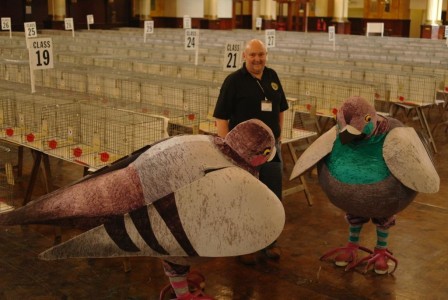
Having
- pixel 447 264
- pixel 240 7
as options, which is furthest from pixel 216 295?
pixel 240 7

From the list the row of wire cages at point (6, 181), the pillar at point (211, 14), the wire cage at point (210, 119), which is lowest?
the row of wire cages at point (6, 181)

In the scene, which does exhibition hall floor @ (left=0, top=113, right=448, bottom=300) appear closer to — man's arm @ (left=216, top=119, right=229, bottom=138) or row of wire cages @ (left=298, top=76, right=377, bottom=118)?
man's arm @ (left=216, top=119, right=229, bottom=138)

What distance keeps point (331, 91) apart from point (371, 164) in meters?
4.44

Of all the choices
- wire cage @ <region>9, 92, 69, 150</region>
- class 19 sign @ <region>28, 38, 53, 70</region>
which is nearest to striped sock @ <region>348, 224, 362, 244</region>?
wire cage @ <region>9, 92, 69, 150</region>

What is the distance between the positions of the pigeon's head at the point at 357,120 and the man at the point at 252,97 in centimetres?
73

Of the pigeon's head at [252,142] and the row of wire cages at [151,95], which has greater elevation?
the pigeon's head at [252,142]

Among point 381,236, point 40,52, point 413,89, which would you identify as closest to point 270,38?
point 413,89

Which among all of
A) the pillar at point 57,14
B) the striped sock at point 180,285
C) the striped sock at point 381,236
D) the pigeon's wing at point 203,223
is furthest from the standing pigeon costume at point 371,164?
the pillar at point 57,14

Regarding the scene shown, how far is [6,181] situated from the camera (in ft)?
20.7

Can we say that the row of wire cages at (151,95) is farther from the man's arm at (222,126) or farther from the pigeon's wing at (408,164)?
the pigeon's wing at (408,164)

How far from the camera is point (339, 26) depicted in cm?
3325

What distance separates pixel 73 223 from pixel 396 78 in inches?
295

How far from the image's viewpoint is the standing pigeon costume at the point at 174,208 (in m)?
3.56

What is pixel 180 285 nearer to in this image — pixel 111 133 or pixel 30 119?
pixel 111 133
